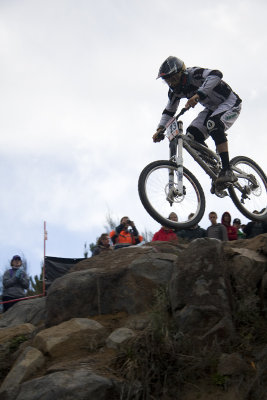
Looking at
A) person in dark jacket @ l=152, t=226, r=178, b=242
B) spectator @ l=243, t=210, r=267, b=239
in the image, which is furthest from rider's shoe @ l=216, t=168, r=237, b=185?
spectator @ l=243, t=210, r=267, b=239

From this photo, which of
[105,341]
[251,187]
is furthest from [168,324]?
[251,187]

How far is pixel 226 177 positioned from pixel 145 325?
91.2 inches

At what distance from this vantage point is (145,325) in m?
6.48

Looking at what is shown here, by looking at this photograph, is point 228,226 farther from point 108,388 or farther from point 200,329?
point 108,388

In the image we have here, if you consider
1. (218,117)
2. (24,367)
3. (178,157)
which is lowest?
(24,367)

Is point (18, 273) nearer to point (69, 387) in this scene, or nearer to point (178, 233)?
point (178, 233)

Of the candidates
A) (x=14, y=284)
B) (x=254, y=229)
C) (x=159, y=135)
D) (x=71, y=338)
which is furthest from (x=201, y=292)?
(x=14, y=284)

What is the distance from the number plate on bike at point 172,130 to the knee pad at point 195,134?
35cm

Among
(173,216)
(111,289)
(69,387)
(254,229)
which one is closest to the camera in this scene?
(69,387)

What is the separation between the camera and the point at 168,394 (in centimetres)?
558

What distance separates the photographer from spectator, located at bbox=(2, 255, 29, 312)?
931 centimetres

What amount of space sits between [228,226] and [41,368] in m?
4.51

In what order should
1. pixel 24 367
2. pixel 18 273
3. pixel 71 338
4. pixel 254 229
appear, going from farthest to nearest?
pixel 254 229
pixel 18 273
pixel 71 338
pixel 24 367

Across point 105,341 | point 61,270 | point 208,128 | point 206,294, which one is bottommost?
point 105,341
